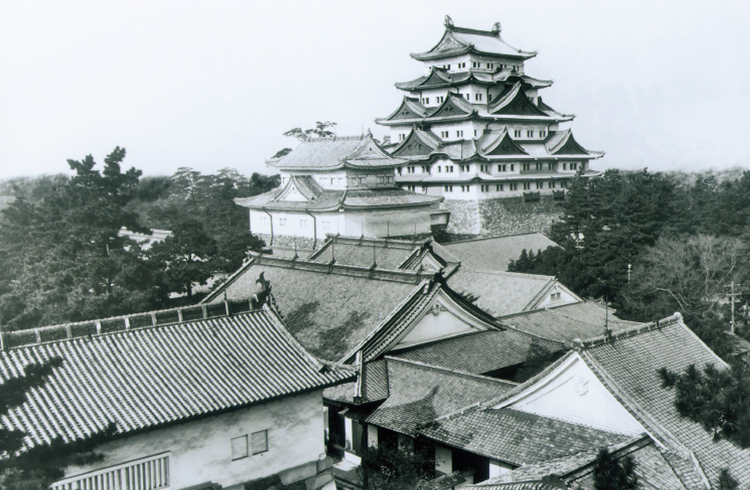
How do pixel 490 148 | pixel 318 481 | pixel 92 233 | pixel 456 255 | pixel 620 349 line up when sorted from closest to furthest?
pixel 620 349
pixel 318 481
pixel 92 233
pixel 456 255
pixel 490 148

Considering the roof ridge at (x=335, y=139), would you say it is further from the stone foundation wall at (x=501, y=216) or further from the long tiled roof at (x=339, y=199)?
the stone foundation wall at (x=501, y=216)

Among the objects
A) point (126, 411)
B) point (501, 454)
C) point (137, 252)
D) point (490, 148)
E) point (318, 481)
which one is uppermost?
point (490, 148)

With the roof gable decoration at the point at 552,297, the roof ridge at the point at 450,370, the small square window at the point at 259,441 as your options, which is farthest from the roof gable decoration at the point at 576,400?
the roof gable decoration at the point at 552,297

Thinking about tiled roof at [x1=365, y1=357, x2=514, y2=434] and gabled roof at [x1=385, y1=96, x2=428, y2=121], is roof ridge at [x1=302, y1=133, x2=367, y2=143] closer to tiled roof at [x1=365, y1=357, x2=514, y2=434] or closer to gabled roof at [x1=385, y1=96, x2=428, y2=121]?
gabled roof at [x1=385, y1=96, x2=428, y2=121]

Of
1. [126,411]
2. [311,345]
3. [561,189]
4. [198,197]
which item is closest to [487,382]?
[311,345]

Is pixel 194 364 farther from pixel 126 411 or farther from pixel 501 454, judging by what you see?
pixel 501 454

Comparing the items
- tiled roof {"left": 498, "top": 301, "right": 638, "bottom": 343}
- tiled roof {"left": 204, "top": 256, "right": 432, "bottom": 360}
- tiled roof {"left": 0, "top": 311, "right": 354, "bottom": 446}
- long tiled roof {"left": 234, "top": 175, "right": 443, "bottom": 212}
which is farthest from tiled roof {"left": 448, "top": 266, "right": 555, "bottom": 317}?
tiled roof {"left": 0, "top": 311, "right": 354, "bottom": 446}

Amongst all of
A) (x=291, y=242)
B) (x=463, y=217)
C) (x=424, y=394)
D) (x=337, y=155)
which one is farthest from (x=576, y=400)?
(x=463, y=217)
